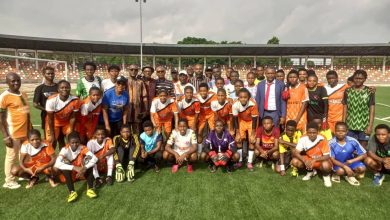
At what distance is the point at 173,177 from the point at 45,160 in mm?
2030

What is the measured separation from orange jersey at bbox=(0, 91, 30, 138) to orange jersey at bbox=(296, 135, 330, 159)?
14.6ft

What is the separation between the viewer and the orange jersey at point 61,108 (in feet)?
14.3

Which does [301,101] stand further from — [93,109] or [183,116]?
[93,109]

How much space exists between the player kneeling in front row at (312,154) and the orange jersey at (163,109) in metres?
2.35

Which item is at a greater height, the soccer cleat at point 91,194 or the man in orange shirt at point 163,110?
the man in orange shirt at point 163,110

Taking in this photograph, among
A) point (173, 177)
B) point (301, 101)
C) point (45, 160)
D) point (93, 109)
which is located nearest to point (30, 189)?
point (45, 160)

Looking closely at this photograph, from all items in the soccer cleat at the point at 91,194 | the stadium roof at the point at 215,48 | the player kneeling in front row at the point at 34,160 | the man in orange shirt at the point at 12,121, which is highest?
the stadium roof at the point at 215,48

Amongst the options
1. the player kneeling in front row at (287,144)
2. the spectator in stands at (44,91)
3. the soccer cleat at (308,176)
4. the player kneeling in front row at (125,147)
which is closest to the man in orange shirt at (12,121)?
the spectator in stands at (44,91)

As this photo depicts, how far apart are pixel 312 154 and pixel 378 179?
1.01 m

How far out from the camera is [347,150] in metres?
4.48

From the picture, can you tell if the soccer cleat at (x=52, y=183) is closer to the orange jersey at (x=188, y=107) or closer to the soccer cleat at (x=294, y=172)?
the orange jersey at (x=188, y=107)

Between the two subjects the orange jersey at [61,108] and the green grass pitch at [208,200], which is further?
the orange jersey at [61,108]

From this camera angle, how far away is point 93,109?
4754 mm

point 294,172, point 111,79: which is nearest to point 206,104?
point 111,79
